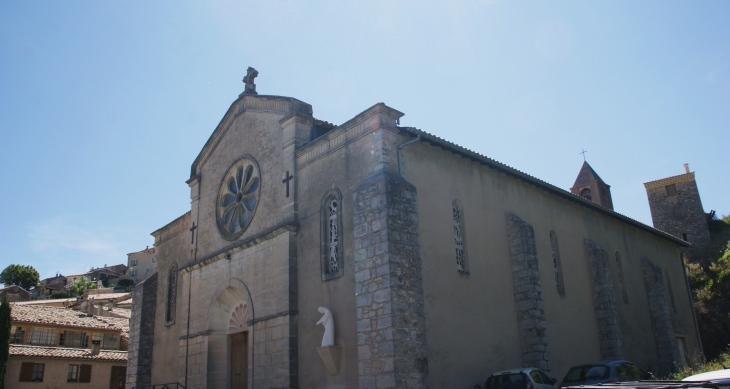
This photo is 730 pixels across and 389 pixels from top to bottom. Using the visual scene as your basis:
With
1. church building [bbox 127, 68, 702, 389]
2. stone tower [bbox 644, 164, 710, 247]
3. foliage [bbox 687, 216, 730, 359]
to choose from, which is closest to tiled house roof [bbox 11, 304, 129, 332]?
church building [bbox 127, 68, 702, 389]

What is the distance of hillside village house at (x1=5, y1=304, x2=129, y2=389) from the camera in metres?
29.0

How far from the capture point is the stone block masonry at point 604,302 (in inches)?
768

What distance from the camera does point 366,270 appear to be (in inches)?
508

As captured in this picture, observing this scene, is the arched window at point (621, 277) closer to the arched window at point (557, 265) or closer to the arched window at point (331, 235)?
the arched window at point (557, 265)

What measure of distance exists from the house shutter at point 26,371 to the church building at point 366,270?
11171 millimetres

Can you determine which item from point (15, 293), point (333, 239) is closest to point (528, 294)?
point (333, 239)

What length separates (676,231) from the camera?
48.5 meters

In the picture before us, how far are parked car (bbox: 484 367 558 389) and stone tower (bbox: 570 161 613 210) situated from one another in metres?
24.2

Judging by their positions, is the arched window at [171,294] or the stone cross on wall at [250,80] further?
the arched window at [171,294]

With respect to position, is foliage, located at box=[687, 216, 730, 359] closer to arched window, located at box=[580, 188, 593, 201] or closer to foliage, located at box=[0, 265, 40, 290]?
arched window, located at box=[580, 188, 593, 201]

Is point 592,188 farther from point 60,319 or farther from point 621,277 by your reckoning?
point 60,319

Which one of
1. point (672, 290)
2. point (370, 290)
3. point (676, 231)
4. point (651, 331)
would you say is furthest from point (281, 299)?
point (676, 231)

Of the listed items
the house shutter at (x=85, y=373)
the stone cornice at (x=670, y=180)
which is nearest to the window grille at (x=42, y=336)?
the house shutter at (x=85, y=373)

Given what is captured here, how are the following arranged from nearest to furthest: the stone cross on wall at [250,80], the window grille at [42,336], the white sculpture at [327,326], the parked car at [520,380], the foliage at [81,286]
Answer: the parked car at [520,380]
the white sculpture at [327,326]
the stone cross on wall at [250,80]
the window grille at [42,336]
the foliage at [81,286]
